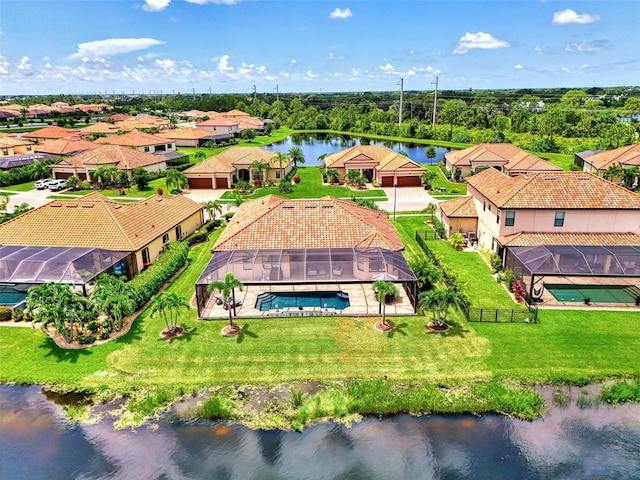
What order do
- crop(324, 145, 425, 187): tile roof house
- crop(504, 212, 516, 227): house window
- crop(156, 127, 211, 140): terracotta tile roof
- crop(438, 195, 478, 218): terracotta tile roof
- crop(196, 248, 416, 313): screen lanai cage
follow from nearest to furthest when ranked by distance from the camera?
1. crop(196, 248, 416, 313): screen lanai cage
2. crop(504, 212, 516, 227): house window
3. crop(438, 195, 478, 218): terracotta tile roof
4. crop(324, 145, 425, 187): tile roof house
5. crop(156, 127, 211, 140): terracotta tile roof

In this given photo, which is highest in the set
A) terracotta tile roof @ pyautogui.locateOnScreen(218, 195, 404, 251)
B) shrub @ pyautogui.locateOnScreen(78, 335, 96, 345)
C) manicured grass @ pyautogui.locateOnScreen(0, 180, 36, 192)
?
terracotta tile roof @ pyautogui.locateOnScreen(218, 195, 404, 251)

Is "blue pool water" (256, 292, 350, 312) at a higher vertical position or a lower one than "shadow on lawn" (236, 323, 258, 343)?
higher

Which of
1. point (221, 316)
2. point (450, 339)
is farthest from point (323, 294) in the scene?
point (450, 339)

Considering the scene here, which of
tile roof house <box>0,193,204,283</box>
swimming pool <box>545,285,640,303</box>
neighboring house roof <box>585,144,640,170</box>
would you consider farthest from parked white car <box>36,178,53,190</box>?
neighboring house roof <box>585,144,640,170</box>

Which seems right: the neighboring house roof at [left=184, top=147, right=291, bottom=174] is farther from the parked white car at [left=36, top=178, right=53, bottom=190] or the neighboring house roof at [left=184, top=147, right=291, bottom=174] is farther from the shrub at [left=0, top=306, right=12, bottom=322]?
the shrub at [left=0, top=306, right=12, bottom=322]

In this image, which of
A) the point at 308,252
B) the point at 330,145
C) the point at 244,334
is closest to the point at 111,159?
the point at 308,252

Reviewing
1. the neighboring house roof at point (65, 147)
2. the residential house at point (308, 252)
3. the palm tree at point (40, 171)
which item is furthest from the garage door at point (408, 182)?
the neighboring house roof at point (65, 147)

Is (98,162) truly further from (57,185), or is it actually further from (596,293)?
(596,293)
